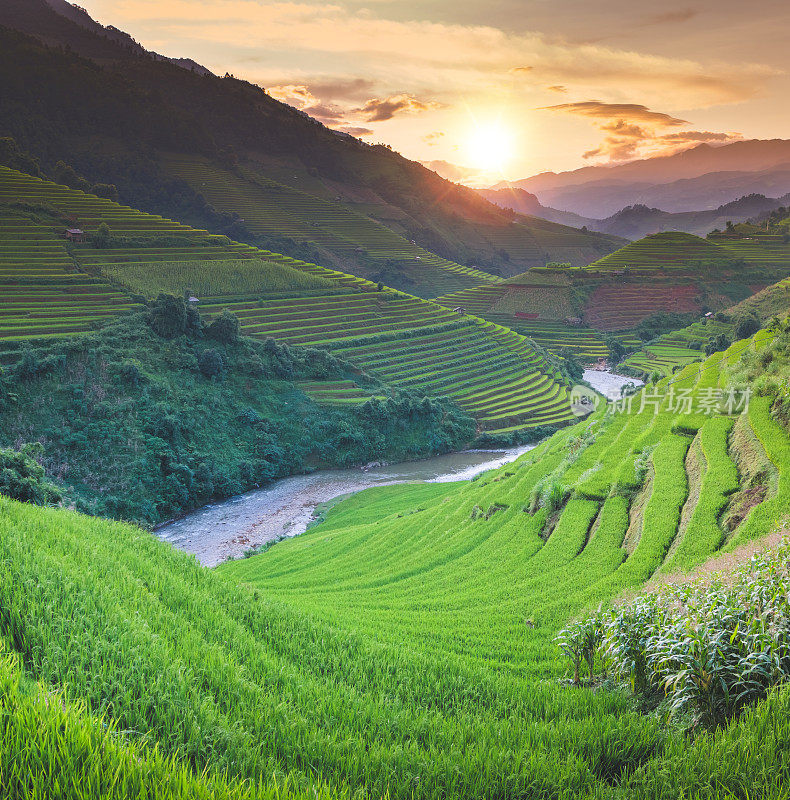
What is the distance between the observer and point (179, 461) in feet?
111

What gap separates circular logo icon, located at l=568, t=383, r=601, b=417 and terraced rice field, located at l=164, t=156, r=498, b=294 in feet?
159

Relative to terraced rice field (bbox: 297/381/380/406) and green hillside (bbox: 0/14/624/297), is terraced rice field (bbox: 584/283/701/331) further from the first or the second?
terraced rice field (bbox: 297/381/380/406)

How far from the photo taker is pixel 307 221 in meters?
108

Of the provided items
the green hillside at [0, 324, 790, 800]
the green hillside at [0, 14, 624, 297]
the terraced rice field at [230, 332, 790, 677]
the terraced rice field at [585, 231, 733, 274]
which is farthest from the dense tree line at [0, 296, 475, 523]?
the terraced rice field at [585, 231, 733, 274]

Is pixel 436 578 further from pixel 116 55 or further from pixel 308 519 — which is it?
pixel 116 55

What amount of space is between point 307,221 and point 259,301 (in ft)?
197

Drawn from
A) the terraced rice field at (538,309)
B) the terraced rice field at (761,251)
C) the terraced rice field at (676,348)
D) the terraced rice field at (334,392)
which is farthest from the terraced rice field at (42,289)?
the terraced rice field at (761,251)

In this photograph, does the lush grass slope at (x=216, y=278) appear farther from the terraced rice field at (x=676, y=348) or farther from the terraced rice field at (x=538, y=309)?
the terraced rice field at (x=676, y=348)

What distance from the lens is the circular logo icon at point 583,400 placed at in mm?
50750

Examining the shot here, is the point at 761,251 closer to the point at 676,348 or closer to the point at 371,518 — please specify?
the point at 676,348

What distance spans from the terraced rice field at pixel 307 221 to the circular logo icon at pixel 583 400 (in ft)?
159

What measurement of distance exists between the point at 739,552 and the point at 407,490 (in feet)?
92.0

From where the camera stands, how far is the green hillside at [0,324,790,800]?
330 centimetres

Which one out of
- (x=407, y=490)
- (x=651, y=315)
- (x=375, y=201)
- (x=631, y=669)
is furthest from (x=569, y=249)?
(x=631, y=669)
